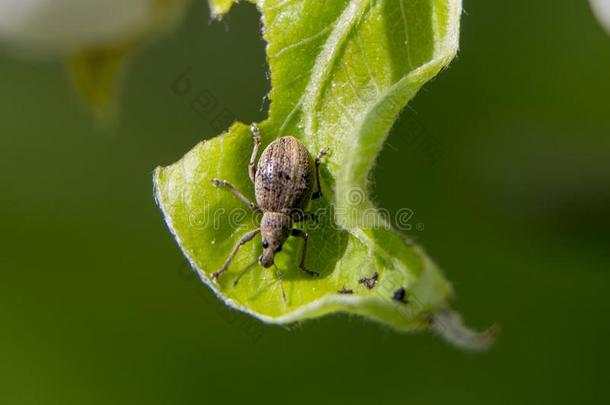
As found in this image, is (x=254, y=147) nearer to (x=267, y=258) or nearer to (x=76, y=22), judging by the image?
(x=267, y=258)

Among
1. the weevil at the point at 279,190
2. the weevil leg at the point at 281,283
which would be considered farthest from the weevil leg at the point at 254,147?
the weevil leg at the point at 281,283

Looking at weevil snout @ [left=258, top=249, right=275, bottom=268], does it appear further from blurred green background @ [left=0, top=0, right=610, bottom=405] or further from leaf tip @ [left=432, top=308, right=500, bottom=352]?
blurred green background @ [left=0, top=0, right=610, bottom=405]

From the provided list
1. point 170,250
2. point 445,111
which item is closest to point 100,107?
point 170,250

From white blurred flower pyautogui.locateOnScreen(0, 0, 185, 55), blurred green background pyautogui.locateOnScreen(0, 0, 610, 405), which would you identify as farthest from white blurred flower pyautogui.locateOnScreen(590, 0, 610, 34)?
blurred green background pyautogui.locateOnScreen(0, 0, 610, 405)

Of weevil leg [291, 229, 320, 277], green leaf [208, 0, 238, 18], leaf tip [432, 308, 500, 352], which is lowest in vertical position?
leaf tip [432, 308, 500, 352]

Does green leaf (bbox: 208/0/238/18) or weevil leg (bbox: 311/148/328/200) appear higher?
green leaf (bbox: 208/0/238/18)
